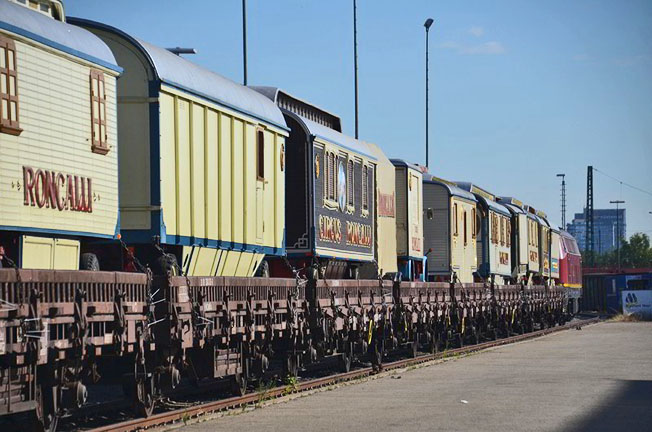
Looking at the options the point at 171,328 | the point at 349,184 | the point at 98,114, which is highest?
the point at 98,114

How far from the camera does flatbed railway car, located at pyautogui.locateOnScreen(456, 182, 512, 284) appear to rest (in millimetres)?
39750

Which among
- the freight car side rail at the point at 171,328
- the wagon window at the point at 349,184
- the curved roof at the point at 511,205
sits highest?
the curved roof at the point at 511,205

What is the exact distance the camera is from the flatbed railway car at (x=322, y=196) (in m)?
21.5

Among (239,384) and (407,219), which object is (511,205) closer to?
(407,219)

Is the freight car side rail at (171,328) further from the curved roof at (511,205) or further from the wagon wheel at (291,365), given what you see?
the curved roof at (511,205)

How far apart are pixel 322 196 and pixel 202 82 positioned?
18.4 ft

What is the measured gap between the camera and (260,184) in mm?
19328

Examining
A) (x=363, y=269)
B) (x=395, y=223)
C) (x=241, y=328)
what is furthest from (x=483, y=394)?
(x=395, y=223)

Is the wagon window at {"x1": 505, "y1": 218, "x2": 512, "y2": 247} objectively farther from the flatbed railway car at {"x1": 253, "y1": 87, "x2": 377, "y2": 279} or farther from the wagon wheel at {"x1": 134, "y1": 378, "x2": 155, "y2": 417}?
the wagon wheel at {"x1": 134, "y1": 378, "x2": 155, "y2": 417}

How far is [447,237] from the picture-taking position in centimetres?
3416

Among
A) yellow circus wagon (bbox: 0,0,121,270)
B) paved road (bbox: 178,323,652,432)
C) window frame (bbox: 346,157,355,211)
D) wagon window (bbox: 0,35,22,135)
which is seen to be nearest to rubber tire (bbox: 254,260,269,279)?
paved road (bbox: 178,323,652,432)

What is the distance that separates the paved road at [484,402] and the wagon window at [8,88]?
371cm

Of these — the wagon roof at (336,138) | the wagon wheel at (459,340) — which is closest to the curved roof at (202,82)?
the wagon roof at (336,138)

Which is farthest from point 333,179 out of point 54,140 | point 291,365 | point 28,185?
point 28,185
